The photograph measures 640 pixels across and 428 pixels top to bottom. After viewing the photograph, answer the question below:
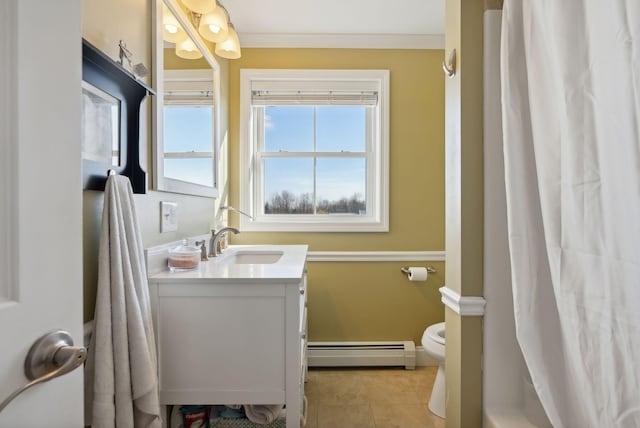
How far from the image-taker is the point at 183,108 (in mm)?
1657

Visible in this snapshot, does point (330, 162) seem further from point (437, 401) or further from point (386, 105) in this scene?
point (437, 401)

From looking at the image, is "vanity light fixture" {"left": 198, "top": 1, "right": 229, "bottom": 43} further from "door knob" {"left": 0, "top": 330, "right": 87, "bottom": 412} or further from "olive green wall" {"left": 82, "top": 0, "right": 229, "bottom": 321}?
"door knob" {"left": 0, "top": 330, "right": 87, "bottom": 412}

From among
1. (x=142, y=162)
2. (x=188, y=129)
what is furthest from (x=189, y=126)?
(x=142, y=162)

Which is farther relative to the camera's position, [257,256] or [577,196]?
[257,256]

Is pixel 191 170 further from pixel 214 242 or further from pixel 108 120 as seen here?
pixel 108 120

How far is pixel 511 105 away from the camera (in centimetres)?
95

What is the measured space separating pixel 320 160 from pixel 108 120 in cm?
160

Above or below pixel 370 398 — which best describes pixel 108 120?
above

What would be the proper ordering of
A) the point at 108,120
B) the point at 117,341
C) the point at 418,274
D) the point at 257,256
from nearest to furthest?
the point at 117,341, the point at 108,120, the point at 257,256, the point at 418,274

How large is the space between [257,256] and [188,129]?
2.63 ft

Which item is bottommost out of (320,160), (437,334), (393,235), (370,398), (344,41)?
(370,398)

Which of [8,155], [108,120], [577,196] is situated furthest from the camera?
[108,120]

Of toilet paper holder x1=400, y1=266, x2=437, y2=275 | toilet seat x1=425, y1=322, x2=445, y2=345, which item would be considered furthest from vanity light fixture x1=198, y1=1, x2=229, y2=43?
toilet seat x1=425, y1=322, x2=445, y2=345

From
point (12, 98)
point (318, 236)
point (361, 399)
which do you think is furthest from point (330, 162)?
point (12, 98)
